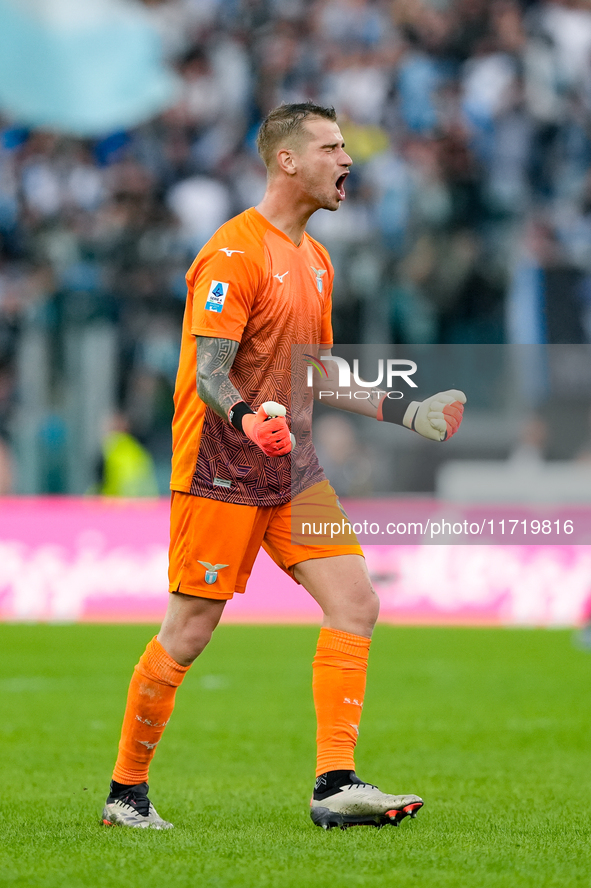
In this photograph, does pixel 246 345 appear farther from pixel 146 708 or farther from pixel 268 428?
pixel 146 708

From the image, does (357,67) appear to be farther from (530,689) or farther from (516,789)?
(516,789)

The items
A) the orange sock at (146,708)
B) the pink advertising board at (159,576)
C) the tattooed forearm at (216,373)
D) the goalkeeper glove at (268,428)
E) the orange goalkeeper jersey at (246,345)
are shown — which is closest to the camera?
the goalkeeper glove at (268,428)

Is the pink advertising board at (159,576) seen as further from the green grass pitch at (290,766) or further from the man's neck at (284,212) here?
the man's neck at (284,212)

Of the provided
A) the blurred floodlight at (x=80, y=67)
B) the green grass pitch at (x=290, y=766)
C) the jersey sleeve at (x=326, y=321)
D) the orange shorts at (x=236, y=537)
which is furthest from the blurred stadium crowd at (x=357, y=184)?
the orange shorts at (x=236, y=537)

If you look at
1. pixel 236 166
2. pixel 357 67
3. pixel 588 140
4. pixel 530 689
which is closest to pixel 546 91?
pixel 588 140

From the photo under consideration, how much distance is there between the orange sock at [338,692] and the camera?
4379mm

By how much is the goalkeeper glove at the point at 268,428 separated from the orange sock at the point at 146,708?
87 cm

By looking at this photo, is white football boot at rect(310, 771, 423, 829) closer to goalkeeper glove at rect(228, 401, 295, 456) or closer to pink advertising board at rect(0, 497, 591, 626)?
goalkeeper glove at rect(228, 401, 295, 456)

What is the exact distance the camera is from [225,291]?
424 cm

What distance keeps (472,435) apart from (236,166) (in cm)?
624

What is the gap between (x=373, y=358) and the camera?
554cm

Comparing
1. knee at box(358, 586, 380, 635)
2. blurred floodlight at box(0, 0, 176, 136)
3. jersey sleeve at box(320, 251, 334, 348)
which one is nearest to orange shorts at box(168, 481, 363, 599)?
knee at box(358, 586, 380, 635)

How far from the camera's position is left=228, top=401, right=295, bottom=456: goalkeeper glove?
3.99 metres

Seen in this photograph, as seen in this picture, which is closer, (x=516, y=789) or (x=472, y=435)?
(x=516, y=789)
